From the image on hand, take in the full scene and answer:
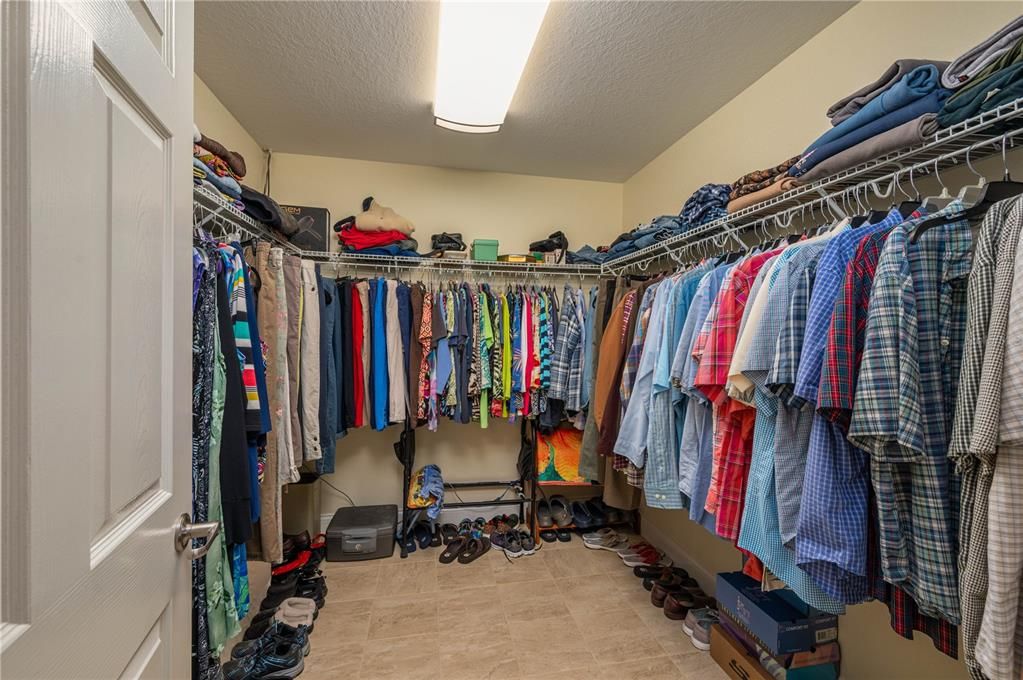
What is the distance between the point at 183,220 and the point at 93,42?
305 mm

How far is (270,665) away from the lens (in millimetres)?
1523

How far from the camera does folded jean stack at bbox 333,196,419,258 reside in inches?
96.3

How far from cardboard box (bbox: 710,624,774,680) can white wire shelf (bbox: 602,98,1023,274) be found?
1617 millimetres

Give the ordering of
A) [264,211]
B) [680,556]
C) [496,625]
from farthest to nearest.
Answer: [680,556]
[496,625]
[264,211]

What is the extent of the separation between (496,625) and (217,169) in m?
2.15

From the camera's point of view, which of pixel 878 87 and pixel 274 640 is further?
pixel 274 640

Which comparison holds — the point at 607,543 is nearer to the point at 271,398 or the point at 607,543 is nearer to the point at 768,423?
the point at 768,423

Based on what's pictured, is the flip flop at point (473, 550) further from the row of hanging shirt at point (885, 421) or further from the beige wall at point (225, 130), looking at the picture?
the beige wall at point (225, 130)

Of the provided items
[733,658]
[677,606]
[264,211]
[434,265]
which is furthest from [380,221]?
[733,658]

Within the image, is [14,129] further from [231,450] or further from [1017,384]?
[1017,384]

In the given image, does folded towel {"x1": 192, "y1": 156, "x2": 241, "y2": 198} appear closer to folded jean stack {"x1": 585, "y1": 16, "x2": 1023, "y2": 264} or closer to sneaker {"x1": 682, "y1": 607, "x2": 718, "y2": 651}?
folded jean stack {"x1": 585, "y1": 16, "x2": 1023, "y2": 264}

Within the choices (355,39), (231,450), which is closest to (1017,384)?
(231,450)

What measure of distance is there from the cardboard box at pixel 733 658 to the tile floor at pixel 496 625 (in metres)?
0.04

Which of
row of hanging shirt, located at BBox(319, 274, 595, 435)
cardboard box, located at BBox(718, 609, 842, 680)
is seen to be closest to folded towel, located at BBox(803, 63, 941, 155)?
row of hanging shirt, located at BBox(319, 274, 595, 435)
